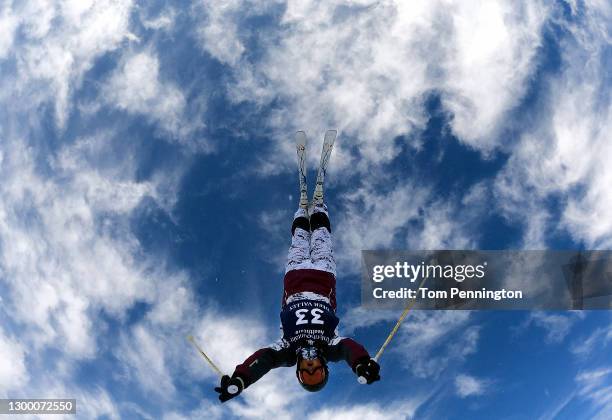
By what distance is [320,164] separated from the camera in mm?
21109

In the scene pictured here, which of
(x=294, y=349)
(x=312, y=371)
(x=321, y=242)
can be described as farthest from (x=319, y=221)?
(x=312, y=371)

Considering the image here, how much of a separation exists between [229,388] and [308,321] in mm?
3324

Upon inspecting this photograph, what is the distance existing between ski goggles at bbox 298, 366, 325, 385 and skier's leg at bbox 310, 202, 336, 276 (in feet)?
13.5

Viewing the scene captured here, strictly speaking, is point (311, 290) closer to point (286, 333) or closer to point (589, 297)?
point (286, 333)

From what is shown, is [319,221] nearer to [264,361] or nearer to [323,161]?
[323,161]

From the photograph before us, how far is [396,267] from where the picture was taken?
22344mm

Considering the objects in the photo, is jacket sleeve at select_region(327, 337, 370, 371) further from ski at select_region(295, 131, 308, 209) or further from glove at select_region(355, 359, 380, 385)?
ski at select_region(295, 131, 308, 209)

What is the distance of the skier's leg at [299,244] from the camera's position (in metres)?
17.8

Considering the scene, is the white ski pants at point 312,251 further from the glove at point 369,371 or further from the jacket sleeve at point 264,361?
the glove at point 369,371

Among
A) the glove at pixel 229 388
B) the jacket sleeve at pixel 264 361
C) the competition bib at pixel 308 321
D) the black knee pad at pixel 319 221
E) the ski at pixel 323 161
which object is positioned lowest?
the glove at pixel 229 388

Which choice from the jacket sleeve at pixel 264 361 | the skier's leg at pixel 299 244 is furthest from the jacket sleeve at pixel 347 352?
the skier's leg at pixel 299 244

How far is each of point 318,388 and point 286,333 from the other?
2.21 meters

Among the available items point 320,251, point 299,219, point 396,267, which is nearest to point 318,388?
point 320,251

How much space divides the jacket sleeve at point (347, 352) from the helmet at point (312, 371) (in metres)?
0.78
